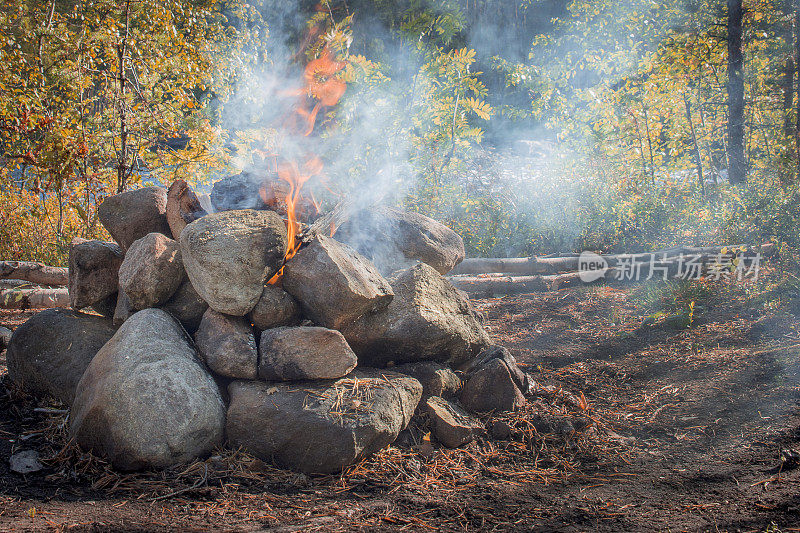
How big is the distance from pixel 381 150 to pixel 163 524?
22.2 feet

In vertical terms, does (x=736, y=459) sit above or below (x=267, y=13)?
below

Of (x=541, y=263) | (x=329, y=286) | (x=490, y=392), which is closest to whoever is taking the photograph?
(x=329, y=286)

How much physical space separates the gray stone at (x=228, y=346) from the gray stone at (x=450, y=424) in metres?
1.14

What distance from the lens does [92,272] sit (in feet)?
11.7

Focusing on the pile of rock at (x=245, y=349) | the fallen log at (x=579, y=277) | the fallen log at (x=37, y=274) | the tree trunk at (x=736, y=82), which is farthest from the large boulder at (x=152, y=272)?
the tree trunk at (x=736, y=82)

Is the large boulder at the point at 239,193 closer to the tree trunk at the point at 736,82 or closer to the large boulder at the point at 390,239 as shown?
the large boulder at the point at 390,239

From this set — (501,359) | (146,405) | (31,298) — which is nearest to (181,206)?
(146,405)

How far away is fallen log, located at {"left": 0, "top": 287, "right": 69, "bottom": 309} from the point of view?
19.1 ft

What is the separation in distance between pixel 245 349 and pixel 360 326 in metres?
0.75

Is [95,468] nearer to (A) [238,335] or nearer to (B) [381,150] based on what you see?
(A) [238,335]

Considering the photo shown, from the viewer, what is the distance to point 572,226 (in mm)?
8711

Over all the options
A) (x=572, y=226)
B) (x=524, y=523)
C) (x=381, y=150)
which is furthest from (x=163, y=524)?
(x=572, y=226)

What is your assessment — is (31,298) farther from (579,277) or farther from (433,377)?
(579,277)

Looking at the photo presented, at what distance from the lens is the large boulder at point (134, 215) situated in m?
3.69
